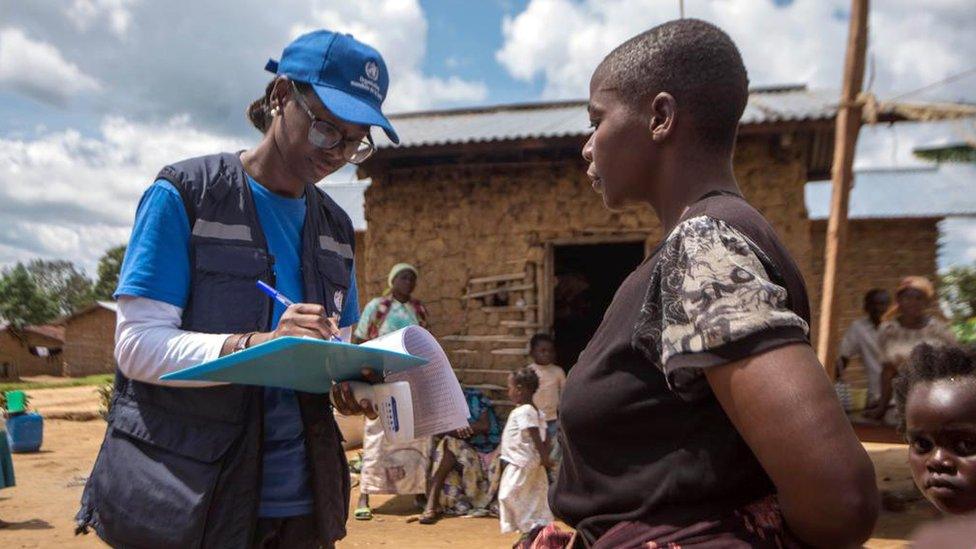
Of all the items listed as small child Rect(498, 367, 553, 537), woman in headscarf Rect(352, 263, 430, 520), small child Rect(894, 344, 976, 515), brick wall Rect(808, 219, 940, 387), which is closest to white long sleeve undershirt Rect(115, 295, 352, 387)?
small child Rect(894, 344, 976, 515)

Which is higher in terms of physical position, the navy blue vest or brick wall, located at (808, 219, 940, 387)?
brick wall, located at (808, 219, 940, 387)

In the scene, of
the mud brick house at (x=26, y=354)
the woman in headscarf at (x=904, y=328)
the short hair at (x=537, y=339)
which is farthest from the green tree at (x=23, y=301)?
the woman in headscarf at (x=904, y=328)

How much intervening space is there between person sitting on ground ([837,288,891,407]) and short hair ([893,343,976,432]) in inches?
172

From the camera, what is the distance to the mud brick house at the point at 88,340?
26719 millimetres

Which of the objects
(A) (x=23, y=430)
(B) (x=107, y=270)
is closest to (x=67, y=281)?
(B) (x=107, y=270)

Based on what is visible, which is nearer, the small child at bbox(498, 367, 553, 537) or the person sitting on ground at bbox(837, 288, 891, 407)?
the small child at bbox(498, 367, 553, 537)

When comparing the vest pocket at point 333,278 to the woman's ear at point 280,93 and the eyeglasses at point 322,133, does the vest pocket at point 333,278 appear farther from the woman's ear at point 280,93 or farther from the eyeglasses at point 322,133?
A: the woman's ear at point 280,93

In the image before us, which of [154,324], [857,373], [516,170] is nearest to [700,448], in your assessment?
[154,324]

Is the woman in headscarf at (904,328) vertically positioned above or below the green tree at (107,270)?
below

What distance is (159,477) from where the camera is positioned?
1614 millimetres

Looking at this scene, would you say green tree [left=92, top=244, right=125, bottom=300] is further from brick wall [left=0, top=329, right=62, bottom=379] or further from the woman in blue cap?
the woman in blue cap

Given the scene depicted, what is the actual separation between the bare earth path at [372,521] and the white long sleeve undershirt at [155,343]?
433 centimetres

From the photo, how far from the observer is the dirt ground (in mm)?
→ 5676

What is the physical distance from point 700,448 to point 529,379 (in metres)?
4.76
